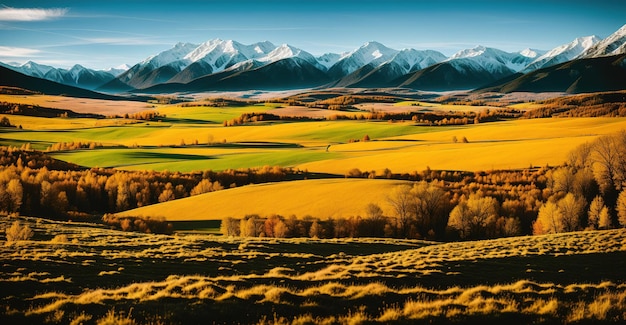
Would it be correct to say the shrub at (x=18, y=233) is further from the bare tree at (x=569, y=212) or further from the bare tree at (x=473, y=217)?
the bare tree at (x=569, y=212)

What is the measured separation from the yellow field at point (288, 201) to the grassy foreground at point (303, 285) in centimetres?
3310

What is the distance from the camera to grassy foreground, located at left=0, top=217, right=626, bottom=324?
16031 mm

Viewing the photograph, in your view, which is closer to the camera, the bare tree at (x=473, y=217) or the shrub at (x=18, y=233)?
the shrub at (x=18, y=233)

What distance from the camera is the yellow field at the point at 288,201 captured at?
73000 mm

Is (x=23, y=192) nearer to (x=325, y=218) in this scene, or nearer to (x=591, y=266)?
(x=325, y=218)

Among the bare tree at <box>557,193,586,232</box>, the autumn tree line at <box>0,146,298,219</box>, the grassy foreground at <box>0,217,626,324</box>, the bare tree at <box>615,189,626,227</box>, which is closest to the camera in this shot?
the grassy foreground at <box>0,217,626,324</box>

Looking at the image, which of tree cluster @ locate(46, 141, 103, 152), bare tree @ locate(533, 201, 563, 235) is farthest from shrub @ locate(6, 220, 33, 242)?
tree cluster @ locate(46, 141, 103, 152)

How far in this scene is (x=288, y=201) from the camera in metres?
77.5

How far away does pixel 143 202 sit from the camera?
9194 cm

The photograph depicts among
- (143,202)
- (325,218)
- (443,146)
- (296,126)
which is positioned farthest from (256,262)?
(296,126)

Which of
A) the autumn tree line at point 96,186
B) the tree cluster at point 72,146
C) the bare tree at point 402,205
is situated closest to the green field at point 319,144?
the tree cluster at point 72,146

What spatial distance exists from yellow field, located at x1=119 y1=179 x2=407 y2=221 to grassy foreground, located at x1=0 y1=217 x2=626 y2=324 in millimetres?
33101

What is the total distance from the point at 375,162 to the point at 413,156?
879 cm

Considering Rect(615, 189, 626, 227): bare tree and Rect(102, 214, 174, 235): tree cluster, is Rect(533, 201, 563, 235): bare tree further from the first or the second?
Rect(102, 214, 174, 235): tree cluster
